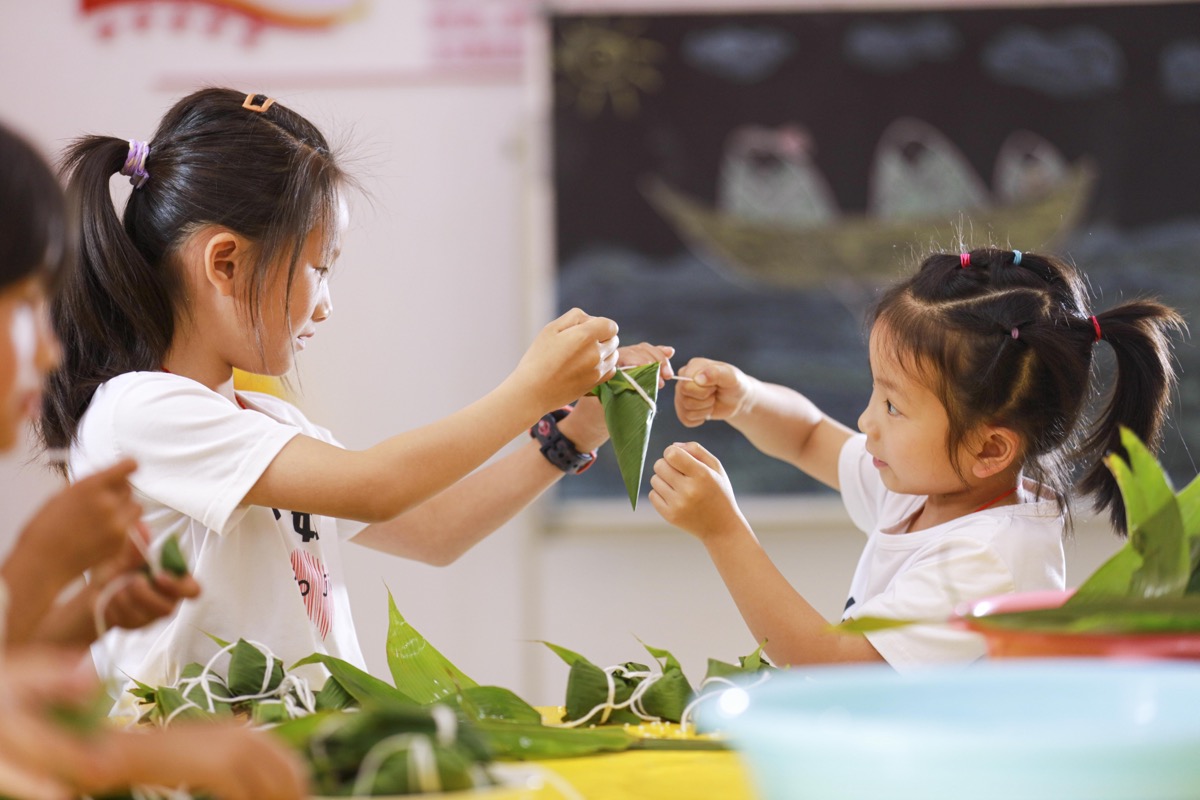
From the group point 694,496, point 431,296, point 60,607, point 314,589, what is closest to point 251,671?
point 60,607

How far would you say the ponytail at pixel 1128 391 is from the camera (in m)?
1.12

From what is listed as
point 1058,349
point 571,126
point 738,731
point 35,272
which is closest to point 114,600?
point 35,272

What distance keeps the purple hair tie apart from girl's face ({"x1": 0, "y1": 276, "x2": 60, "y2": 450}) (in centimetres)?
63

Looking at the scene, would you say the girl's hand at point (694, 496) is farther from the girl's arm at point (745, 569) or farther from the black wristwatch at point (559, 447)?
the black wristwatch at point (559, 447)

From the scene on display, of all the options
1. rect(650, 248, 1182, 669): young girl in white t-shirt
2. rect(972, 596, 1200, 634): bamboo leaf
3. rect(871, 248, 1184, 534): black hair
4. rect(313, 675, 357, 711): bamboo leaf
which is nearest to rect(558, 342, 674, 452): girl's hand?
rect(650, 248, 1182, 669): young girl in white t-shirt

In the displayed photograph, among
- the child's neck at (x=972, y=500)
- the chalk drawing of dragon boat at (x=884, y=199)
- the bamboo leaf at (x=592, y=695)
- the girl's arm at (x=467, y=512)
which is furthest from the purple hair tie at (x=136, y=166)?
the chalk drawing of dragon boat at (x=884, y=199)

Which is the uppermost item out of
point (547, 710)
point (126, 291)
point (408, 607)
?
point (126, 291)

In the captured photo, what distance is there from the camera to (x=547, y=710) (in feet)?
3.10

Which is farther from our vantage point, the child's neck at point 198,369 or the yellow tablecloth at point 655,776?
the child's neck at point 198,369

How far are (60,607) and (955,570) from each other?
77cm

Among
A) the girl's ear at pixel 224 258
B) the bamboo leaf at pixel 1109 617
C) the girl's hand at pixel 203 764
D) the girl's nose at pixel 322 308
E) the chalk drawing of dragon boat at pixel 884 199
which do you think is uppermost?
the chalk drawing of dragon boat at pixel 884 199

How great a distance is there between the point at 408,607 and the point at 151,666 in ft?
4.77

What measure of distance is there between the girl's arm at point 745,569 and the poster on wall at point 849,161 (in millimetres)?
1303

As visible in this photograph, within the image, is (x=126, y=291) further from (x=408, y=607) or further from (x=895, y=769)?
(x=408, y=607)
